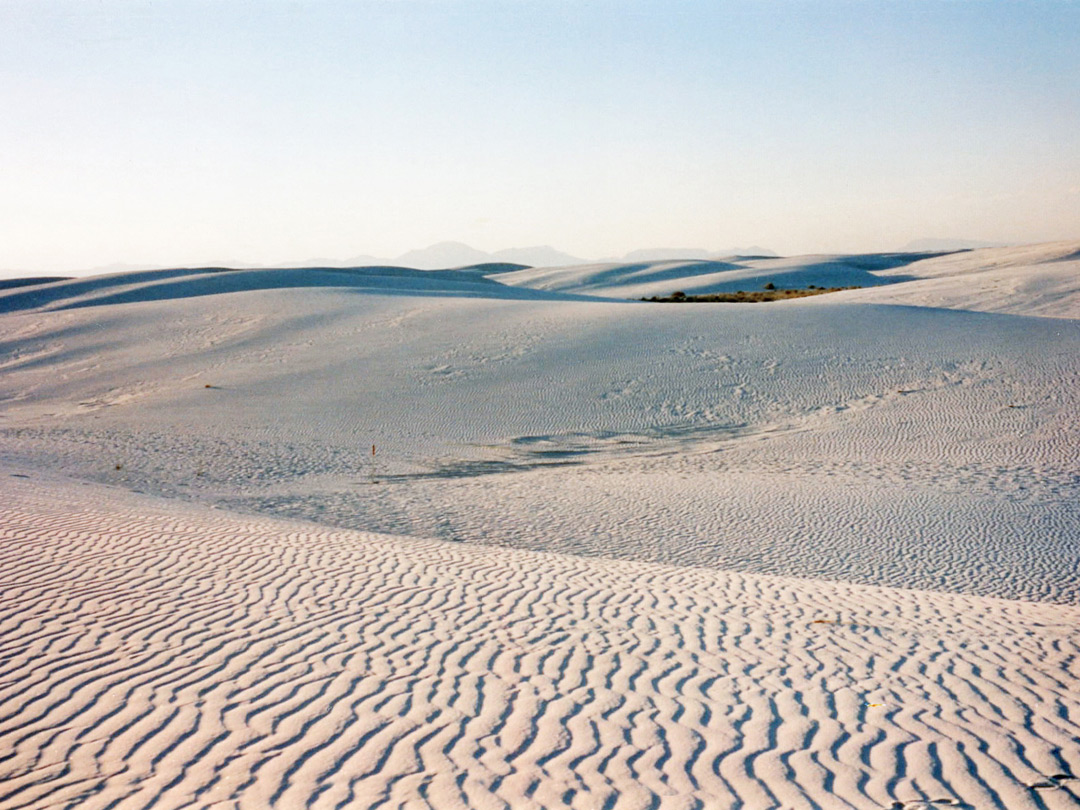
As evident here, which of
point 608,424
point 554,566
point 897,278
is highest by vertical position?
point 897,278

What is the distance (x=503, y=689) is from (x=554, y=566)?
3.55 meters

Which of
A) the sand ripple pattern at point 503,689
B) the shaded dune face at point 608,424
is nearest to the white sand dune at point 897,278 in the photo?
the shaded dune face at point 608,424

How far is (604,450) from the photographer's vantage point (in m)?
16.5

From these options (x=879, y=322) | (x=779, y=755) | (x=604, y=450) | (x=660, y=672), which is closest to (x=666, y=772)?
(x=779, y=755)

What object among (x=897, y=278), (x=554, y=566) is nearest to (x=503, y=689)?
(x=554, y=566)

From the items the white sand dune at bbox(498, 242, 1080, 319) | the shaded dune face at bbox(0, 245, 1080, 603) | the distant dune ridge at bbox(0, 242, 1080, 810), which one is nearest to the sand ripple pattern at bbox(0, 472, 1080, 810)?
the distant dune ridge at bbox(0, 242, 1080, 810)

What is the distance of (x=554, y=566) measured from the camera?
845 centimetres

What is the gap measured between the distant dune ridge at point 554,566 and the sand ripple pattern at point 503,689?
26mm

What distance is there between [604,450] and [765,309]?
12058 mm

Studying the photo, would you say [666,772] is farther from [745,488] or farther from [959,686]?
[745,488]

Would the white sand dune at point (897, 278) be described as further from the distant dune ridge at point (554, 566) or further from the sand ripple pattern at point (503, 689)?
the sand ripple pattern at point (503, 689)

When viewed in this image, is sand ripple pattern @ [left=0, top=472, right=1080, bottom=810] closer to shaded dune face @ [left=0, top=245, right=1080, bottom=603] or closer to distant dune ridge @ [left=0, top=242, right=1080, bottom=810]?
distant dune ridge @ [left=0, top=242, right=1080, bottom=810]

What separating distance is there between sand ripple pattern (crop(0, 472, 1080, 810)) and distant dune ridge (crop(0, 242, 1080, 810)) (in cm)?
3

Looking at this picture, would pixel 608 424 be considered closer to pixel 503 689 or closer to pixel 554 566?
pixel 554 566
